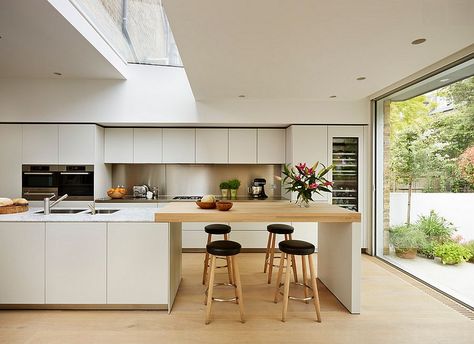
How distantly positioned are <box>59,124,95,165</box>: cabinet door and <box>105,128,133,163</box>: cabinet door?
35cm

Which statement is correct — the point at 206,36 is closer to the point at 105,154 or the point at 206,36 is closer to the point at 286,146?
the point at 286,146

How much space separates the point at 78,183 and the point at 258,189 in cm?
285

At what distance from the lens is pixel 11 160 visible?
14.0ft

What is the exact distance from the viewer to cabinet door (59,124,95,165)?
4297 mm

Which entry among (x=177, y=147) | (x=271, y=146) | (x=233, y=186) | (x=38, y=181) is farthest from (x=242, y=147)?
(x=38, y=181)

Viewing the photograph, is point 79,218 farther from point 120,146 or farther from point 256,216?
point 120,146

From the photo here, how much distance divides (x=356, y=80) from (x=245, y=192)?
8.47 ft

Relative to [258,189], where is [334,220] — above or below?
below

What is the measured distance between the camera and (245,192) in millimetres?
5152

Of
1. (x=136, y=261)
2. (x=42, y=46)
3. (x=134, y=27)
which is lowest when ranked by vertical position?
(x=136, y=261)

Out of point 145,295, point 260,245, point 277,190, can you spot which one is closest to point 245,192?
point 277,190

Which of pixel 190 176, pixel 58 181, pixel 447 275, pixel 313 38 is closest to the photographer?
pixel 313 38

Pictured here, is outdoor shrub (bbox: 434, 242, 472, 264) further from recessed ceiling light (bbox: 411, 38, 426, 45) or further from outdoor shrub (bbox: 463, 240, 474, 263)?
recessed ceiling light (bbox: 411, 38, 426, 45)

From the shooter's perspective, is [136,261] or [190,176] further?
[190,176]
